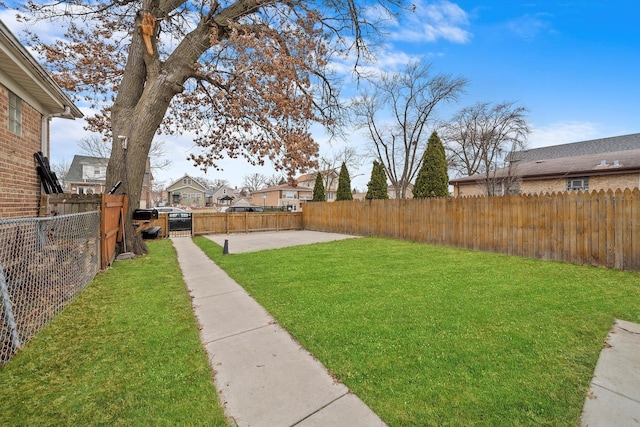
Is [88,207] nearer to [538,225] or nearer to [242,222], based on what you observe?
[242,222]

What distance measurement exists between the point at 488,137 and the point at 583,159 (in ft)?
23.9

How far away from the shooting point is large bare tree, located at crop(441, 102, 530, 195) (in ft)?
61.5

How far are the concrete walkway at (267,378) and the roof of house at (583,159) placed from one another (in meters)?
18.8

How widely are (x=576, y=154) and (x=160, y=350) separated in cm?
2685

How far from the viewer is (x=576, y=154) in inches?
774

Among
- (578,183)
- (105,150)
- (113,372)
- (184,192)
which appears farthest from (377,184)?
(184,192)

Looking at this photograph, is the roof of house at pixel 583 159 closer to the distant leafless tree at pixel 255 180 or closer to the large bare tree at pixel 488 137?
the large bare tree at pixel 488 137

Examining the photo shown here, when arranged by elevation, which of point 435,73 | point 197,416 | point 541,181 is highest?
point 435,73

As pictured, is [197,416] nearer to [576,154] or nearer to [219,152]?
[219,152]

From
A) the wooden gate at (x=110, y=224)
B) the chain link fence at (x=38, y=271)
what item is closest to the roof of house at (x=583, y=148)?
the wooden gate at (x=110, y=224)

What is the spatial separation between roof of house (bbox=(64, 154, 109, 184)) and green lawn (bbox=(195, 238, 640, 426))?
113ft

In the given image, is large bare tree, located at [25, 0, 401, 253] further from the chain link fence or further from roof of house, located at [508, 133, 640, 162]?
roof of house, located at [508, 133, 640, 162]

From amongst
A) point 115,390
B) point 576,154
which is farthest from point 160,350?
point 576,154

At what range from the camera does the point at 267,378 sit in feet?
7.11
